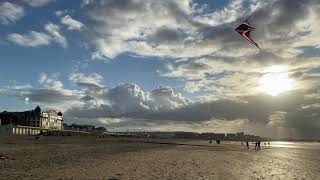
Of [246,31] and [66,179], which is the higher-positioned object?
[246,31]

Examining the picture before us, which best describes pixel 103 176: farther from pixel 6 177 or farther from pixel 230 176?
pixel 230 176

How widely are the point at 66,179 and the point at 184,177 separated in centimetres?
829

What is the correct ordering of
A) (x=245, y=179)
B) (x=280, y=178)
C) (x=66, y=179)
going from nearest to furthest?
(x=66, y=179), (x=245, y=179), (x=280, y=178)

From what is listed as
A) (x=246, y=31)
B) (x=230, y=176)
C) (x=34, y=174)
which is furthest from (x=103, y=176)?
(x=246, y=31)

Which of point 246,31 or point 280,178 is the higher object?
point 246,31

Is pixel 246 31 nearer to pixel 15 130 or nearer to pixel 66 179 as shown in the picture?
pixel 66 179

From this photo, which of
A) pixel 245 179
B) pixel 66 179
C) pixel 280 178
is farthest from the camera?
pixel 280 178

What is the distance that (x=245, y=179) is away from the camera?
29734mm

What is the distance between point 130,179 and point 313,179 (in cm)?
1510

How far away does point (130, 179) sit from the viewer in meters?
26.7

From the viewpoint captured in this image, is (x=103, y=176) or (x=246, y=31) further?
(x=246, y=31)

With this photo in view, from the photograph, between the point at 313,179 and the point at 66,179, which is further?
the point at 313,179

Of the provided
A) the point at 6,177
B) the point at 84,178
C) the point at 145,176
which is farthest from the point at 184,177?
the point at 6,177

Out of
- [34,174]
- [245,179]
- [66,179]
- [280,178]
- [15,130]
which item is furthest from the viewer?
[15,130]
